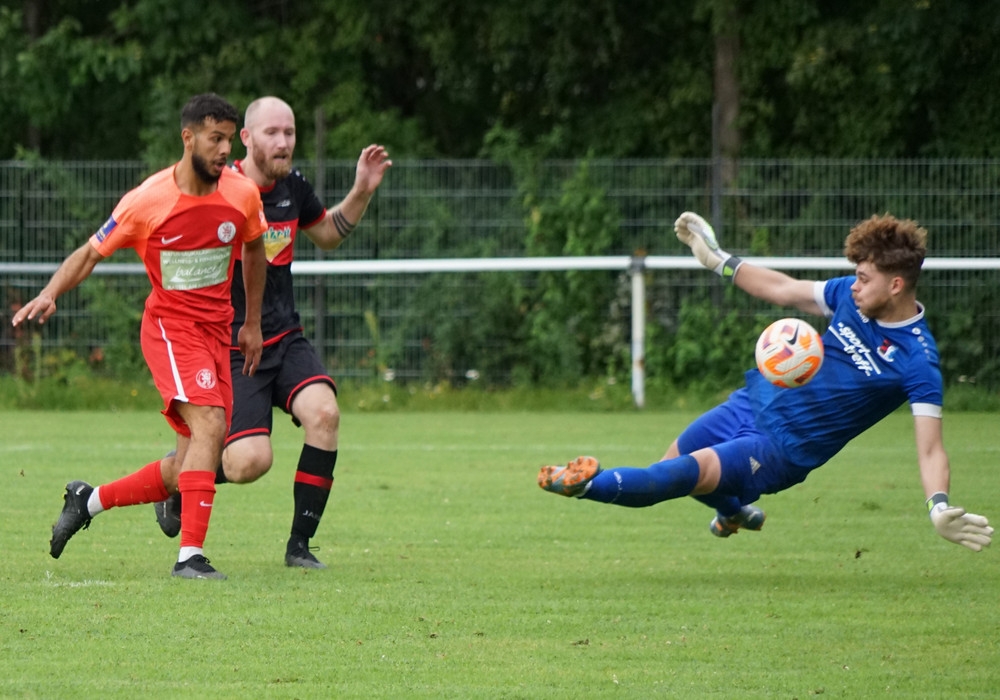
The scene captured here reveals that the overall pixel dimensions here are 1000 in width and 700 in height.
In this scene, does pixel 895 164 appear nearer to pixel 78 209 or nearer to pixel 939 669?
pixel 78 209

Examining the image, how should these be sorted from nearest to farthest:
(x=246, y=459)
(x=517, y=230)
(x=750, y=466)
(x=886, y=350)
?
1. (x=886, y=350)
2. (x=750, y=466)
3. (x=246, y=459)
4. (x=517, y=230)

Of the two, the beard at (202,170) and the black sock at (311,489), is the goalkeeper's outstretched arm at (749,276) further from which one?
the beard at (202,170)

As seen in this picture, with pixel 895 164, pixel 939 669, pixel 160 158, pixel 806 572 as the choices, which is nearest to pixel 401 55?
pixel 160 158

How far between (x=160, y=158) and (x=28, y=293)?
10.1ft

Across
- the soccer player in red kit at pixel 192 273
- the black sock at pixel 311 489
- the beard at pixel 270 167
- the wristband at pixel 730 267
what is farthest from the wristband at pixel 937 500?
the beard at pixel 270 167

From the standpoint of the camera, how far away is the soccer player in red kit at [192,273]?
6164 millimetres

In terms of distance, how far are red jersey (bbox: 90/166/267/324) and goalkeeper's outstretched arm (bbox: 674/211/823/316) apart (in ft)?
6.02

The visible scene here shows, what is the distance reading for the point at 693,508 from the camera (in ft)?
29.4

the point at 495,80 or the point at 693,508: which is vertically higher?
the point at 495,80

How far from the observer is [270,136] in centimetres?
682

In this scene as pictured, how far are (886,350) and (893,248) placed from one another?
44 cm

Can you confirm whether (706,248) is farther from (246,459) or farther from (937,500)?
(246,459)

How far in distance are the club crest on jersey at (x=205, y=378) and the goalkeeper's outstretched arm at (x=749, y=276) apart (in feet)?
6.74

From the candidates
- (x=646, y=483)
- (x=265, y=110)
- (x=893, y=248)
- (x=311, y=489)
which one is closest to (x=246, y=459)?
(x=311, y=489)
